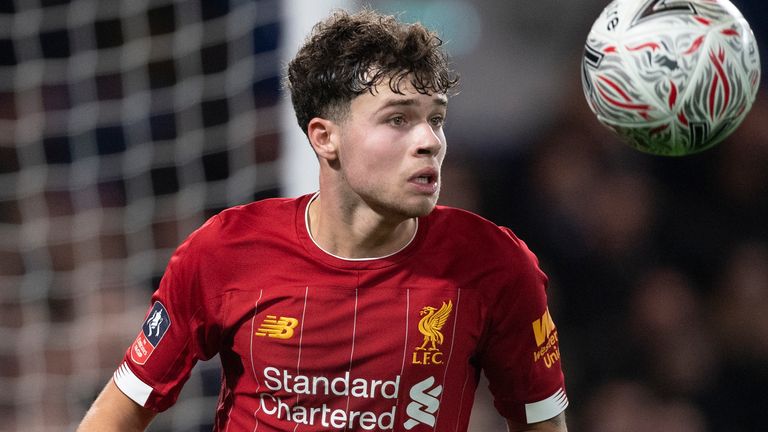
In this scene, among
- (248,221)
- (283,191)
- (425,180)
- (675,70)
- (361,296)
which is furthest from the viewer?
(283,191)

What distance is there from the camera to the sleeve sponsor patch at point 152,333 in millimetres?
2871

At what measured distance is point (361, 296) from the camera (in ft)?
9.16

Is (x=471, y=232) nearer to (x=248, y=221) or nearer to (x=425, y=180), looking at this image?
(x=425, y=180)

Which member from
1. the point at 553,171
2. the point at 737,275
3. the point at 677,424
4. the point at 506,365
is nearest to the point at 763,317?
the point at 737,275

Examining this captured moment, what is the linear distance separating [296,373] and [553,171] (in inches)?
105

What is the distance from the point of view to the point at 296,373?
278 centimetres

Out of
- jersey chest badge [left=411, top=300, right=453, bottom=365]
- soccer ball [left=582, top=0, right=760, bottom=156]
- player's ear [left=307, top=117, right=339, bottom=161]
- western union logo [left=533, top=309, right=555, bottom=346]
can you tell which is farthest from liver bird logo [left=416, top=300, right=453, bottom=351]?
soccer ball [left=582, top=0, right=760, bottom=156]

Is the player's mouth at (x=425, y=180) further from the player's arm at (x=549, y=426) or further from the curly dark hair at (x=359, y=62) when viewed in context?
the player's arm at (x=549, y=426)

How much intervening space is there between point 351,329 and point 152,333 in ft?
1.73

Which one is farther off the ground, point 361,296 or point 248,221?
point 248,221

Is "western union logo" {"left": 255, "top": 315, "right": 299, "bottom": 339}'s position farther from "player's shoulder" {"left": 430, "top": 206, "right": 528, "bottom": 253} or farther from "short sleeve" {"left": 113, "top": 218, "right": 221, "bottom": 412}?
"player's shoulder" {"left": 430, "top": 206, "right": 528, "bottom": 253}

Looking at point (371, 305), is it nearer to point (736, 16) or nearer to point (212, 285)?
point (212, 285)

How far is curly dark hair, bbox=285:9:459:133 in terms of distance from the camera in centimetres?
273

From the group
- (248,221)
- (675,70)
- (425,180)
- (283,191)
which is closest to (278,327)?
(248,221)
